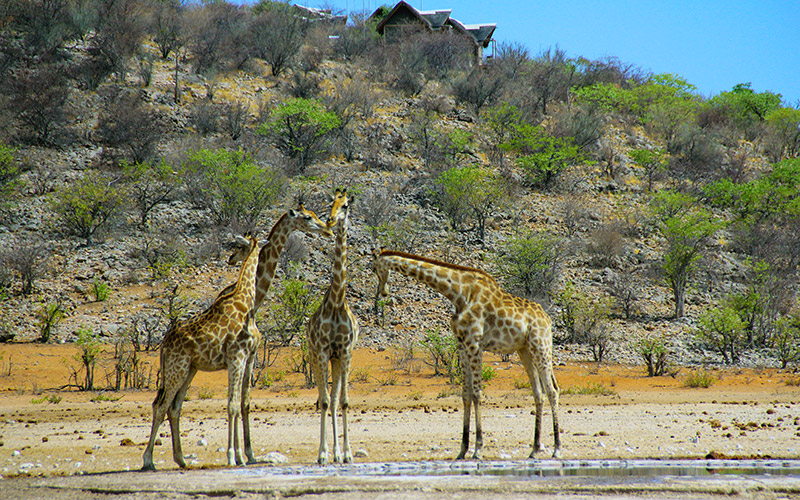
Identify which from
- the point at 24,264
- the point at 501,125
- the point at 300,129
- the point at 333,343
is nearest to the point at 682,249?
the point at 501,125

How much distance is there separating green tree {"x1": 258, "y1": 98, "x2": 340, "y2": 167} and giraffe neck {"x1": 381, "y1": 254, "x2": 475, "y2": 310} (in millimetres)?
29437

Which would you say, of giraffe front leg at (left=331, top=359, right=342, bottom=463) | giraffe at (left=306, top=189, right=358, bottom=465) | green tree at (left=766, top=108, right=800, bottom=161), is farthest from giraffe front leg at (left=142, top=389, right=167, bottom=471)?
green tree at (left=766, top=108, right=800, bottom=161)

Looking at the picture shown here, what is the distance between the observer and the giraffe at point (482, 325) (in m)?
9.49

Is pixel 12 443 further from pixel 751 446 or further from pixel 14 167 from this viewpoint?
pixel 14 167

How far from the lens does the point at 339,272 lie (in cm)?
957

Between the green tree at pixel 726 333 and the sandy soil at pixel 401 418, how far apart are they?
2532 millimetres

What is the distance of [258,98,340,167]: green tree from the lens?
38906mm

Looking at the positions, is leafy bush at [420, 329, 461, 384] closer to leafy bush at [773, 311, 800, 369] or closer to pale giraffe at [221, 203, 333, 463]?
pale giraffe at [221, 203, 333, 463]

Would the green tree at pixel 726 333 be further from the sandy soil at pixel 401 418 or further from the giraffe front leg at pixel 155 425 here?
the giraffe front leg at pixel 155 425

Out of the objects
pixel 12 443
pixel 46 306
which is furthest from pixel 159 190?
pixel 12 443

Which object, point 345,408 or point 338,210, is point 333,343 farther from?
point 338,210

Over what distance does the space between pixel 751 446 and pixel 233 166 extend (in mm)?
27603

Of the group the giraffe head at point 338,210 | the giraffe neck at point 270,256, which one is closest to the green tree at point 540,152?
the giraffe neck at point 270,256

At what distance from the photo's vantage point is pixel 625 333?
2664 cm
